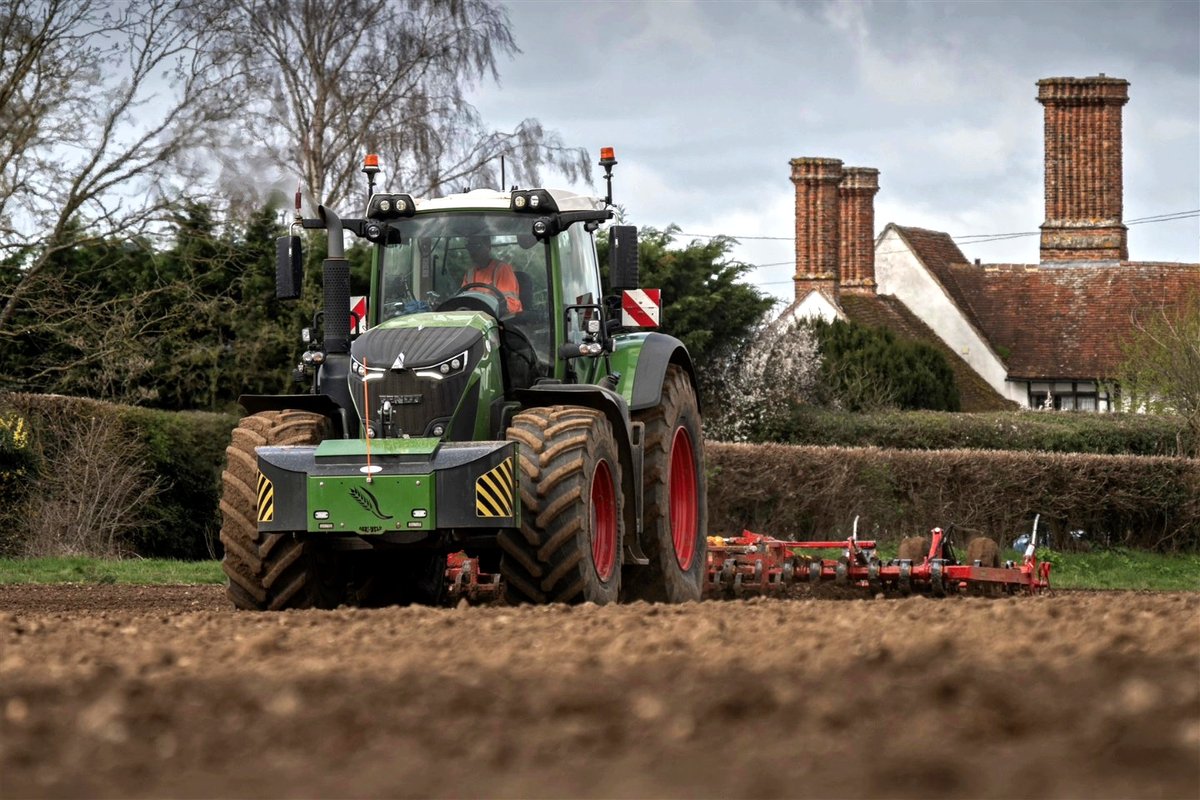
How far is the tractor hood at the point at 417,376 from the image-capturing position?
33.1ft

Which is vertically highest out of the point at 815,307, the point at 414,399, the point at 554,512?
the point at 815,307

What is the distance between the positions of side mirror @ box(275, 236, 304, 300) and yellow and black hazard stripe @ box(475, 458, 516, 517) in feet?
7.17

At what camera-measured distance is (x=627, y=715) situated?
5227 millimetres

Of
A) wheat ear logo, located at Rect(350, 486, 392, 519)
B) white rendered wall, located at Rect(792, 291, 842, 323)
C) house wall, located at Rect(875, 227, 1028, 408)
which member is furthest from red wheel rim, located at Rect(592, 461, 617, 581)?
house wall, located at Rect(875, 227, 1028, 408)

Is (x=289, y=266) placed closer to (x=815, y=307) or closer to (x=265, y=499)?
(x=265, y=499)

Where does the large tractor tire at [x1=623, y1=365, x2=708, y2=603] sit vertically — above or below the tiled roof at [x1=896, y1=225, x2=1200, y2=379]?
below

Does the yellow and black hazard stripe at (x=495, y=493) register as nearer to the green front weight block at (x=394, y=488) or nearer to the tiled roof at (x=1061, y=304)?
the green front weight block at (x=394, y=488)

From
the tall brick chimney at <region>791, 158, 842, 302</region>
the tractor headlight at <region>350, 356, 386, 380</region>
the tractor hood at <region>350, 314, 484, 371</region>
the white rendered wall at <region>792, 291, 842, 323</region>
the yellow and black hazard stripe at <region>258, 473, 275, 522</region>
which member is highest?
the tall brick chimney at <region>791, 158, 842, 302</region>

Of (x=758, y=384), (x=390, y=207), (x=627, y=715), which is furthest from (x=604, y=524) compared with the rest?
(x=758, y=384)

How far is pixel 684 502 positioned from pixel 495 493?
3.77 meters

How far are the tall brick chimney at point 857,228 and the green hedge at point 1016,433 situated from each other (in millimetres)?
11118

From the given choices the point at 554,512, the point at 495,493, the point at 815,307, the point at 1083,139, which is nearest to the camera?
the point at 495,493

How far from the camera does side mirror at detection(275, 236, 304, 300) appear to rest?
1083 cm

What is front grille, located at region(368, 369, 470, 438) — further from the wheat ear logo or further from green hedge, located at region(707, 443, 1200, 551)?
green hedge, located at region(707, 443, 1200, 551)
